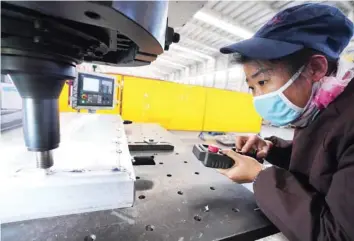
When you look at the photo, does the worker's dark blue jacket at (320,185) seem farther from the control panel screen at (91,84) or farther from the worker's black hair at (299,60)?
the control panel screen at (91,84)

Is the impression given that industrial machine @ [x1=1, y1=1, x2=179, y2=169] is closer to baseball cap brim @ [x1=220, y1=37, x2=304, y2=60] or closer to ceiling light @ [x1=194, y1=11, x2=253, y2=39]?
baseball cap brim @ [x1=220, y1=37, x2=304, y2=60]

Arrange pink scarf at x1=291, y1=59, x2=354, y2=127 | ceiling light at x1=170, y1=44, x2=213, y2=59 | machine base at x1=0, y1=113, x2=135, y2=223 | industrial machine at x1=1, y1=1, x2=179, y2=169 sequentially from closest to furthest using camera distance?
industrial machine at x1=1, y1=1, x2=179, y2=169 → machine base at x1=0, y1=113, x2=135, y2=223 → pink scarf at x1=291, y1=59, x2=354, y2=127 → ceiling light at x1=170, y1=44, x2=213, y2=59

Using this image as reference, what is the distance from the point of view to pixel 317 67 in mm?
600

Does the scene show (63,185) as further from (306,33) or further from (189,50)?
(189,50)

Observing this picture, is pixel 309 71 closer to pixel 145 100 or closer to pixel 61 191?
pixel 61 191

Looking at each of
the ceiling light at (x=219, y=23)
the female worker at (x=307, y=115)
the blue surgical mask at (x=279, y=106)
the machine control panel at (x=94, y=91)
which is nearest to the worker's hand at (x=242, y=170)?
the female worker at (x=307, y=115)

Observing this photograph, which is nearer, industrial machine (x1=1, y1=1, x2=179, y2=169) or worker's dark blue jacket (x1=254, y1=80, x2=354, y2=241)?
industrial machine (x1=1, y1=1, x2=179, y2=169)

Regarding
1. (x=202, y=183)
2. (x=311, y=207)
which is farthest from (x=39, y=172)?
(x=311, y=207)

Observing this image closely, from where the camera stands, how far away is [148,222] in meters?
0.39

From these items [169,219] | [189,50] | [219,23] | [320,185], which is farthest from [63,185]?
[189,50]

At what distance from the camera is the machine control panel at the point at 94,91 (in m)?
1.27

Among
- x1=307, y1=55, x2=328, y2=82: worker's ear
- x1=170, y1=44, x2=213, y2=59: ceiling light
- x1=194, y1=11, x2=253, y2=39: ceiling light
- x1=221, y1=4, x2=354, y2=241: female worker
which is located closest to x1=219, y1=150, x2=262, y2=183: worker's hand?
x1=221, y1=4, x2=354, y2=241: female worker

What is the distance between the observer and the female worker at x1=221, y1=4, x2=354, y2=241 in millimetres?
377

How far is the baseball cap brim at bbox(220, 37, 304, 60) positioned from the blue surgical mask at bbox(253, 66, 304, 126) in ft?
0.32
